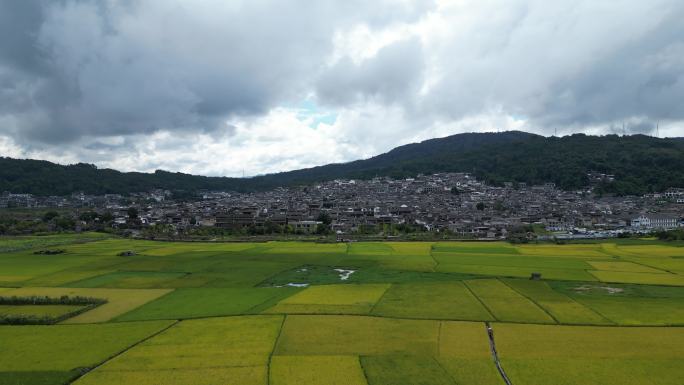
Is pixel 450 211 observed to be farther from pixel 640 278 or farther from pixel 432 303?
pixel 432 303

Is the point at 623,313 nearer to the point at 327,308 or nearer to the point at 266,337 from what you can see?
the point at 327,308

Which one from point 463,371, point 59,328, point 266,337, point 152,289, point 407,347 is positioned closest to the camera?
point 463,371

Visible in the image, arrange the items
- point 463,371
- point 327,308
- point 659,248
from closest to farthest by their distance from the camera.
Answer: point 463,371 → point 327,308 → point 659,248

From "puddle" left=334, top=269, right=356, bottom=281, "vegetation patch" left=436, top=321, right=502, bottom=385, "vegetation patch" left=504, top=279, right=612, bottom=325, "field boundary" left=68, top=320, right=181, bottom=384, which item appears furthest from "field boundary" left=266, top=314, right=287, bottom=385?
"vegetation patch" left=504, top=279, right=612, bottom=325

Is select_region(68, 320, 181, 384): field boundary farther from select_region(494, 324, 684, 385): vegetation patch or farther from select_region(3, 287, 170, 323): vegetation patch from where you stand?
select_region(494, 324, 684, 385): vegetation patch

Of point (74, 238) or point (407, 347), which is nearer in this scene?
point (407, 347)

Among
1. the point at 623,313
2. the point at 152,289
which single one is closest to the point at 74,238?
the point at 152,289

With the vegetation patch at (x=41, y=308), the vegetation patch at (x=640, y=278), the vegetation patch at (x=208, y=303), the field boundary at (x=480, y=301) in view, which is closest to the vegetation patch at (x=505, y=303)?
the field boundary at (x=480, y=301)
